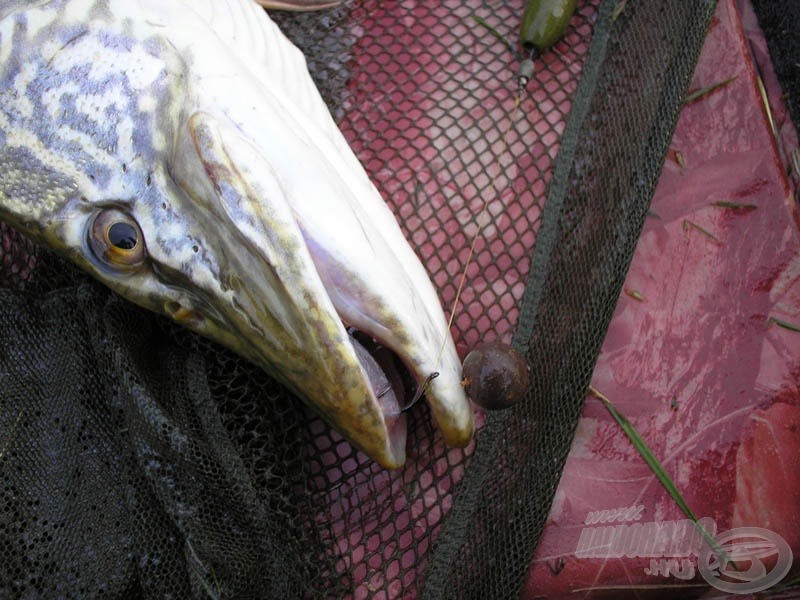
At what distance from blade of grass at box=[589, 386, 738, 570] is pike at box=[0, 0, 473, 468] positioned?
551 mm

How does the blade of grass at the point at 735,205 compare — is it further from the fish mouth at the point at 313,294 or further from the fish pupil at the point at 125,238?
the fish pupil at the point at 125,238

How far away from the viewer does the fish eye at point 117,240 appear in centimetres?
155

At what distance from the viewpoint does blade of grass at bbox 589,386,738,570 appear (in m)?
1.90

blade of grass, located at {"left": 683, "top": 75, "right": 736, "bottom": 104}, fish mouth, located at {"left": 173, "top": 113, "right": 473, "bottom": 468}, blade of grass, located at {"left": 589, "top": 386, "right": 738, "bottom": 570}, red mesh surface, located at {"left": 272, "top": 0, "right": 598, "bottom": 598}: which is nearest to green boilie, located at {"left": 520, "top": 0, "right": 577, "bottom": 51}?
red mesh surface, located at {"left": 272, "top": 0, "right": 598, "bottom": 598}

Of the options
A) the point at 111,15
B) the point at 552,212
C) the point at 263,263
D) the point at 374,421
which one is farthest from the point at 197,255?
the point at 552,212

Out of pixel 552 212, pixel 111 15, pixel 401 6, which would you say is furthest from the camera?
pixel 401 6

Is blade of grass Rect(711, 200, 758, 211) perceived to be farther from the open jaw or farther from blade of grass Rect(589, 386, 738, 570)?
the open jaw

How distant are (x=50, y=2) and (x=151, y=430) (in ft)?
3.27

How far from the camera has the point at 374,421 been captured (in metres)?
1.45

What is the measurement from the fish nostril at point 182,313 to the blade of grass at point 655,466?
103cm

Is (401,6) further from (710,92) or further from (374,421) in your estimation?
(374,421)

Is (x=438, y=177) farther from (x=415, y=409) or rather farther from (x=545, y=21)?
(x=415, y=409)

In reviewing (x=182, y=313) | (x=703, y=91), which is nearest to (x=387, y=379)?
(x=182, y=313)

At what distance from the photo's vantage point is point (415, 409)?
1.77 m
